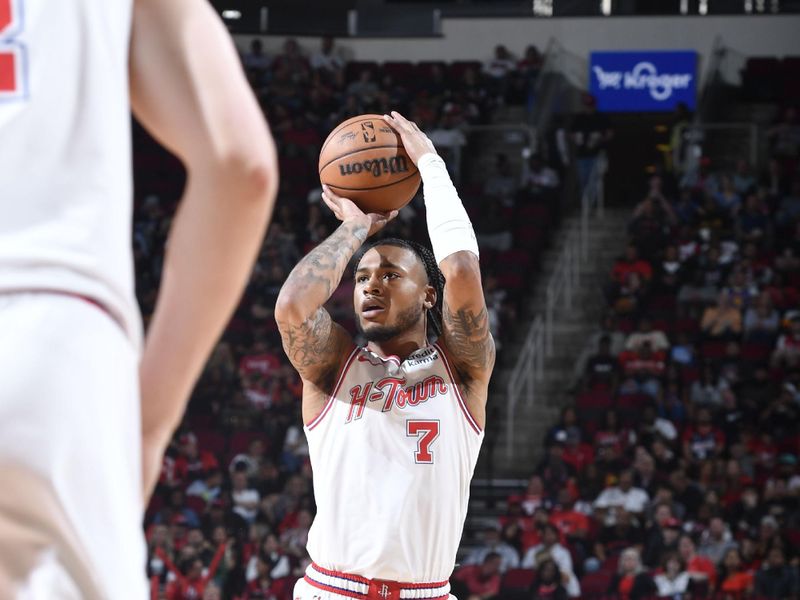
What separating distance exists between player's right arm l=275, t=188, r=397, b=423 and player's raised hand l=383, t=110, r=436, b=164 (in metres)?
0.26

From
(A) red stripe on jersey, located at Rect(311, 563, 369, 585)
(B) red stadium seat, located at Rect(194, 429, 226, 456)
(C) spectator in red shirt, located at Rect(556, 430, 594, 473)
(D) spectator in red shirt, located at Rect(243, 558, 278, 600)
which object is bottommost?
(D) spectator in red shirt, located at Rect(243, 558, 278, 600)

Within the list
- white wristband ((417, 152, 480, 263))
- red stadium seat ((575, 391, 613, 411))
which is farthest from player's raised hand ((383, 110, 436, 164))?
red stadium seat ((575, 391, 613, 411))

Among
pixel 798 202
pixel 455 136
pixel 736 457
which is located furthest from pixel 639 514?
pixel 455 136

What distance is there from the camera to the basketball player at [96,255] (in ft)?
4.33

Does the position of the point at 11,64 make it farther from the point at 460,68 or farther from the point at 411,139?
the point at 460,68

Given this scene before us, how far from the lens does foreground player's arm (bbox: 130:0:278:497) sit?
4.67 ft

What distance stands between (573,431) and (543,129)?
6.17 meters

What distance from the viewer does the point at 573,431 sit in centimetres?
1281

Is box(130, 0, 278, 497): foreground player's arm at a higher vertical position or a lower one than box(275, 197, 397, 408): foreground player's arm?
higher

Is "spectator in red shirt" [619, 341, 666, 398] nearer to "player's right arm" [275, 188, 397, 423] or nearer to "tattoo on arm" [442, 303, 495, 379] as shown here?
"tattoo on arm" [442, 303, 495, 379]

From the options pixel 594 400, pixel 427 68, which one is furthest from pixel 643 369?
pixel 427 68

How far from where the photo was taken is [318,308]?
4.41 metres

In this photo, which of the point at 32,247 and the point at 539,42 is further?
the point at 539,42

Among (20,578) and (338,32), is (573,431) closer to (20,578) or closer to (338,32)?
(338,32)
